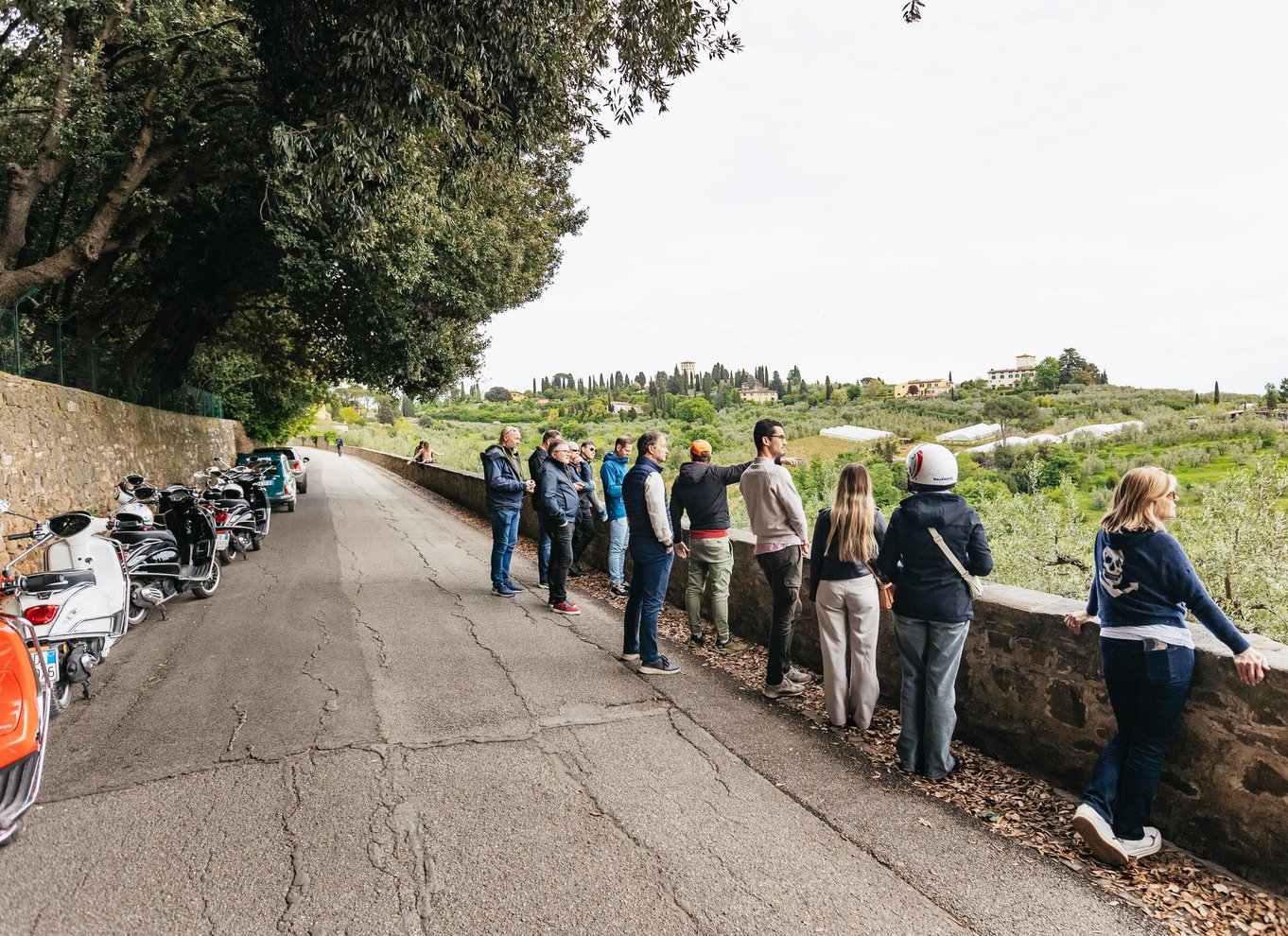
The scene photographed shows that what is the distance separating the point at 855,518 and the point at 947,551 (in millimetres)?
653

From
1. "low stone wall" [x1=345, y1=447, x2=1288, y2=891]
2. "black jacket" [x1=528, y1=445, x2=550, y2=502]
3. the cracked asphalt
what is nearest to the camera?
the cracked asphalt

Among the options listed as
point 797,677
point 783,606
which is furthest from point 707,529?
point 797,677

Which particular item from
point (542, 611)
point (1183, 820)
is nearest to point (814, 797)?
point (1183, 820)

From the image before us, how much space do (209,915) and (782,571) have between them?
12.7 feet

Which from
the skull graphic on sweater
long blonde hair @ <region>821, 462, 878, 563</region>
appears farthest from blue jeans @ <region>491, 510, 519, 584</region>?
the skull graphic on sweater

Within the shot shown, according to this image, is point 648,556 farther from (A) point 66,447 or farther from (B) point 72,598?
(A) point 66,447

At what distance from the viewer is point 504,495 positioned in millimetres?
8570

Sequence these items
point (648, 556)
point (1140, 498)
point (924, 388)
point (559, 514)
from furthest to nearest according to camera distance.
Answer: point (924, 388) < point (559, 514) < point (648, 556) < point (1140, 498)

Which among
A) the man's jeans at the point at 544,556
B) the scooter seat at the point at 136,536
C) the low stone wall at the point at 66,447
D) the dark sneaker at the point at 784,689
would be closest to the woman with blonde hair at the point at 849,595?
the dark sneaker at the point at 784,689

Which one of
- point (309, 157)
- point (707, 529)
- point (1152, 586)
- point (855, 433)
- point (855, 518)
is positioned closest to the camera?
point (1152, 586)

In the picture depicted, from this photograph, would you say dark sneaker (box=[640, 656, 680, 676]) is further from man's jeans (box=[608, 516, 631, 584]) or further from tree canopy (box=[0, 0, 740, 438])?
tree canopy (box=[0, 0, 740, 438])

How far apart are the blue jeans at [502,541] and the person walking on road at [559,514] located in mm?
627

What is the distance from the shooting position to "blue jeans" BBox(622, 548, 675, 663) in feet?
18.7

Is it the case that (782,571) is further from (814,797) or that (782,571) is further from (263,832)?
(263,832)
